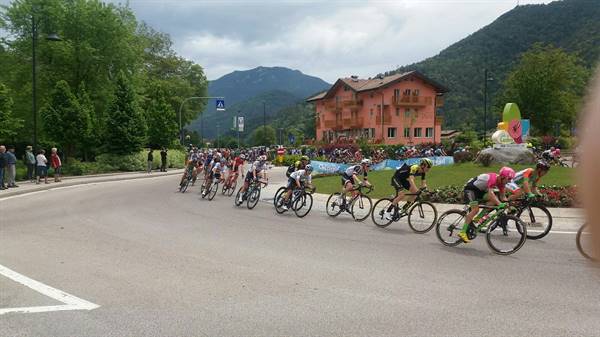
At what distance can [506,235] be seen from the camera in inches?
349

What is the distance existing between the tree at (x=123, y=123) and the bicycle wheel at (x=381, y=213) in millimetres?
29500

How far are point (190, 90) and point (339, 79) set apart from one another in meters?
22.1

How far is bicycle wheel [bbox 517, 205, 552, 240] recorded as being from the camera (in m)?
10.1

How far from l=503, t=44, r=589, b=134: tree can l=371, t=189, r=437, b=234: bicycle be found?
61210 mm

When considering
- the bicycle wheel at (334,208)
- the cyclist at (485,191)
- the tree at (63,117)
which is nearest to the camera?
the cyclist at (485,191)

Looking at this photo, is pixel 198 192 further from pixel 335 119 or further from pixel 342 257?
pixel 335 119

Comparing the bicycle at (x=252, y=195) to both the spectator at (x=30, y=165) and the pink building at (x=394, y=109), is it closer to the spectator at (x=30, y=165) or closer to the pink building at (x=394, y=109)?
the spectator at (x=30, y=165)

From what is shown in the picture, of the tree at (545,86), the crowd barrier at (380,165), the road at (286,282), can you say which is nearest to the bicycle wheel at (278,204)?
the road at (286,282)

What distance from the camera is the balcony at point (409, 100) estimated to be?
64.4 meters

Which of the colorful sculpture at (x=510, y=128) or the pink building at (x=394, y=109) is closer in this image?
the colorful sculpture at (x=510, y=128)

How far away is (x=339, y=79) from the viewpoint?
7238cm

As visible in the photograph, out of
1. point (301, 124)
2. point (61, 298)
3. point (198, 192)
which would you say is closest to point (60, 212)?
point (198, 192)

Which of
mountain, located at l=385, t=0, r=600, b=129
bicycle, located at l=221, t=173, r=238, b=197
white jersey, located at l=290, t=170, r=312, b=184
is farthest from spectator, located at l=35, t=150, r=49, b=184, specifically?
mountain, located at l=385, t=0, r=600, b=129

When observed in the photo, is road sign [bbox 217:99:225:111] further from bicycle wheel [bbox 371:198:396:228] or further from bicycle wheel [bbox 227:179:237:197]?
bicycle wheel [bbox 371:198:396:228]
